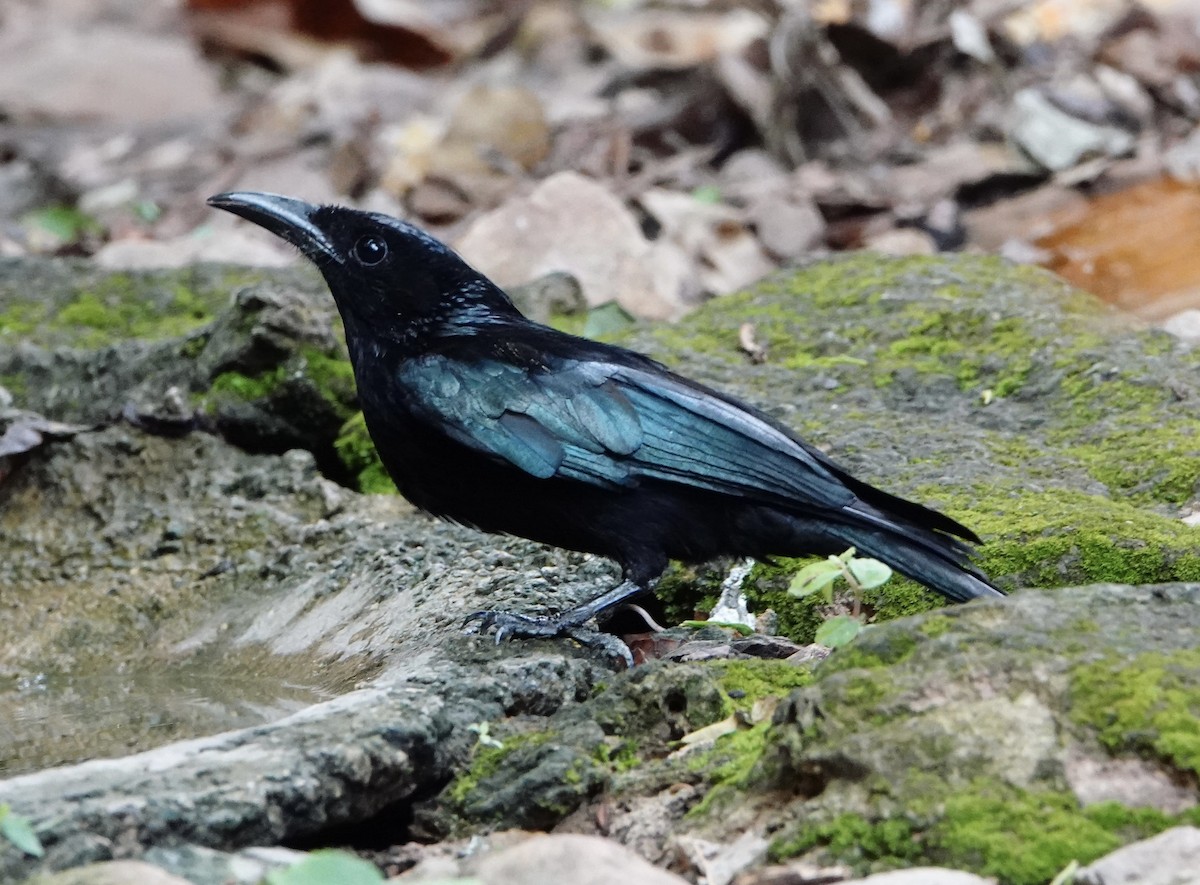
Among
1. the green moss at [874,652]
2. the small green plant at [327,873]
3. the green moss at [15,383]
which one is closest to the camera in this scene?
the small green plant at [327,873]

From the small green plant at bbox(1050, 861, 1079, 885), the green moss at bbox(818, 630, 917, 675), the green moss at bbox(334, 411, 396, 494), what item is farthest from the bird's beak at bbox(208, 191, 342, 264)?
the small green plant at bbox(1050, 861, 1079, 885)

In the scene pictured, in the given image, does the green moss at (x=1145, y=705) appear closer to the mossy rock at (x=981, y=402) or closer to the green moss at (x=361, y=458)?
A: the mossy rock at (x=981, y=402)

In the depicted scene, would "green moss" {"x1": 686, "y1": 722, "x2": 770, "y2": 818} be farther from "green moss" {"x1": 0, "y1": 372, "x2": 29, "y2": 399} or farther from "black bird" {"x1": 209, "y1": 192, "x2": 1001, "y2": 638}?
"green moss" {"x1": 0, "y1": 372, "x2": 29, "y2": 399}

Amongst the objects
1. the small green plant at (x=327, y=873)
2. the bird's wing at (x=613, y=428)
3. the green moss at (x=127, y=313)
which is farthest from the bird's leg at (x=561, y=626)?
the green moss at (x=127, y=313)

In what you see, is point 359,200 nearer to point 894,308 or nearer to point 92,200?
point 92,200

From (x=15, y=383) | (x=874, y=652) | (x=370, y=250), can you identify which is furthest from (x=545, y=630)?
(x=15, y=383)

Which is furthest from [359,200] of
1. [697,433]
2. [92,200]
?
[697,433]
